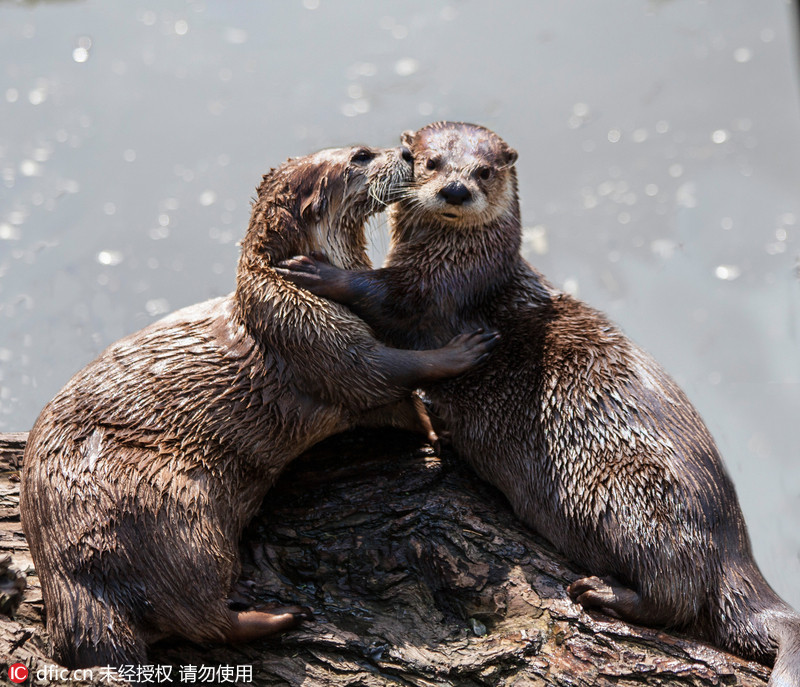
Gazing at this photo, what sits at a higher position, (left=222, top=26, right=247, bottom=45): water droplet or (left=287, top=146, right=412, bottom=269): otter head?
(left=222, top=26, right=247, bottom=45): water droplet

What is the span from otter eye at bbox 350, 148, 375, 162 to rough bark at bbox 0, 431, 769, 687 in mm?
1073

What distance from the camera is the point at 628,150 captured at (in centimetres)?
733

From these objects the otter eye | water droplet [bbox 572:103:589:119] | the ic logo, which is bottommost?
the ic logo

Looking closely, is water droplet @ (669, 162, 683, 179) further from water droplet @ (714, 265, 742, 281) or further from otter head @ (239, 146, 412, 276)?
otter head @ (239, 146, 412, 276)

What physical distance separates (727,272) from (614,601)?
14.1 ft

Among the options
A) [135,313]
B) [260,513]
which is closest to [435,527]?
[260,513]

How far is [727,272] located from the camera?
21.5 feet

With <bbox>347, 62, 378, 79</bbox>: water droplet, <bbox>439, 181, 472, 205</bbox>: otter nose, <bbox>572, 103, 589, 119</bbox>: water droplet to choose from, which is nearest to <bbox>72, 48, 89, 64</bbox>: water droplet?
<bbox>347, 62, 378, 79</bbox>: water droplet

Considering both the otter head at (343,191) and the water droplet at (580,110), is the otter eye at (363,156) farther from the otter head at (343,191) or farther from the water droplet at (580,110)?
the water droplet at (580,110)

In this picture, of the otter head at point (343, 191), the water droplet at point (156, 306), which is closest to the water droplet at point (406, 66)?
the water droplet at point (156, 306)

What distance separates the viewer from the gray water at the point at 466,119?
5.76 m

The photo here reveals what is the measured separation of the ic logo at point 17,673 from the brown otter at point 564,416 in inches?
60.3

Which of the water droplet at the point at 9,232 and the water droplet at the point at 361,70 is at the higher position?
the water droplet at the point at 361,70

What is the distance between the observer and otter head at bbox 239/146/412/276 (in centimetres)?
317
